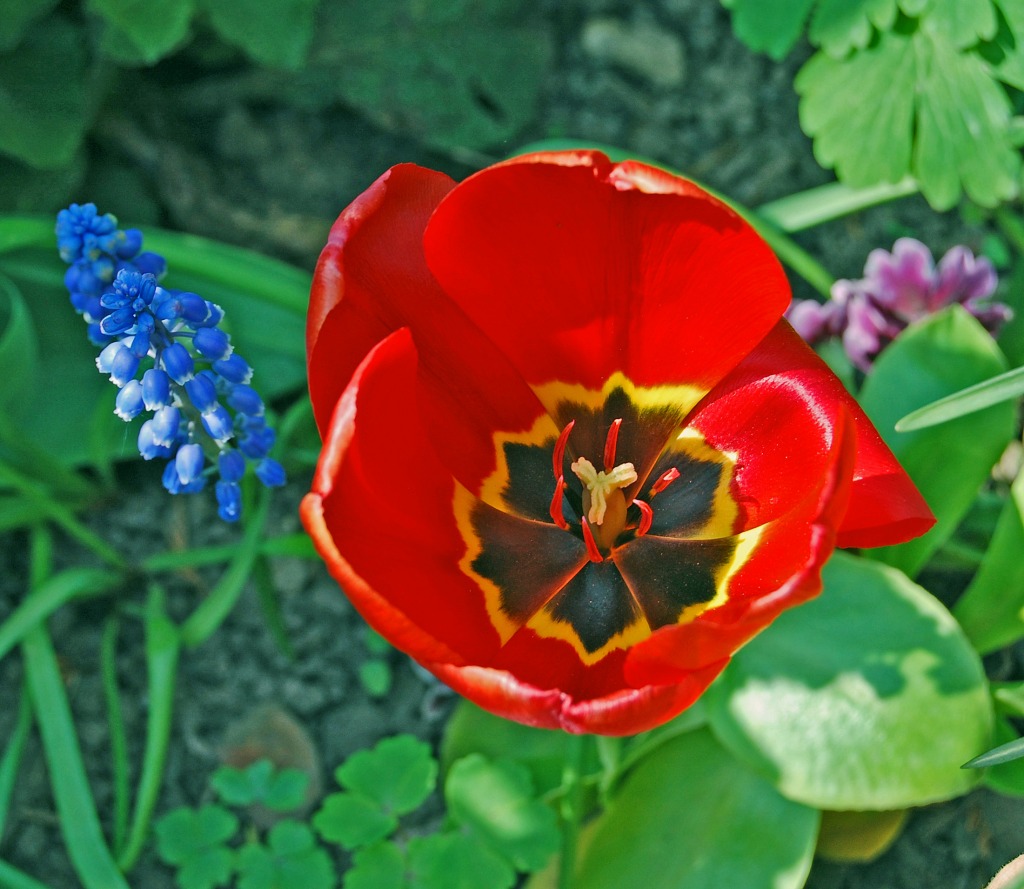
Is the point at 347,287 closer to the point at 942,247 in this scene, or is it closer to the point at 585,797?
the point at 585,797

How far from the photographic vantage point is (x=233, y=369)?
5.08 ft

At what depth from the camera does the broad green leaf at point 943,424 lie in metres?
1.88

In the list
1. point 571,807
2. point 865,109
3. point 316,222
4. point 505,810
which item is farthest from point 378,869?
point 865,109

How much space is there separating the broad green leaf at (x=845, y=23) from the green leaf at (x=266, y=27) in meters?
0.98

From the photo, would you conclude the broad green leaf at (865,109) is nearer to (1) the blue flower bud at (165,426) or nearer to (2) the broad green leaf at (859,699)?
(2) the broad green leaf at (859,699)

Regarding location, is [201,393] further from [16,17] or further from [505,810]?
[16,17]

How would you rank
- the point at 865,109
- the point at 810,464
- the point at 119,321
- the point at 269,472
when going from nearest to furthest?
the point at 119,321 < the point at 810,464 < the point at 269,472 < the point at 865,109

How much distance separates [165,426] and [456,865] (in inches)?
32.4

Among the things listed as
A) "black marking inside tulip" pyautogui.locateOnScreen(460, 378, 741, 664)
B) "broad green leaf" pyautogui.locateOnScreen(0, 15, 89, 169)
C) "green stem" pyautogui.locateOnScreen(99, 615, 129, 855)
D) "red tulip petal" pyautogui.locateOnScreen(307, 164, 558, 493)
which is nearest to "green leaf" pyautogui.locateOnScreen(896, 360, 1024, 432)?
"black marking inside tulip" pyautogui.locateOnScreen(460, 378, 741, 664)

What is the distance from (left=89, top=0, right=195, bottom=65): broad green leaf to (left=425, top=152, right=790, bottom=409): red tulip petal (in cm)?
99

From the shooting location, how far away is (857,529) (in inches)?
52.9

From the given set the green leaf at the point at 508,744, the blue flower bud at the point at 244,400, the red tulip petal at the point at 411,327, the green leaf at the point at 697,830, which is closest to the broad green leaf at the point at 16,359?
the blue flower bud at the point at 244,400

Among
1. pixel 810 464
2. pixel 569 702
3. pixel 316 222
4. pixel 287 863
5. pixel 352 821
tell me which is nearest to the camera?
pixel 569 702

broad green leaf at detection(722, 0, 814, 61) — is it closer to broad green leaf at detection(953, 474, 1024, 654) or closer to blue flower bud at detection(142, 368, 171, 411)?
broad green leaf at detection(953, 474, 1024, 654)
